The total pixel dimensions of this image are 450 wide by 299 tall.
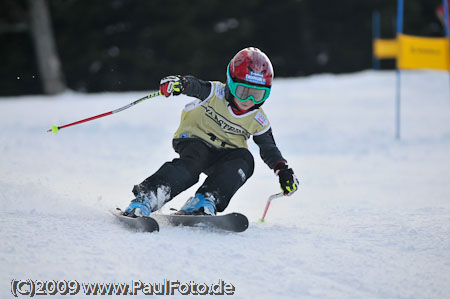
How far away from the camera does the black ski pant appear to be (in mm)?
3312

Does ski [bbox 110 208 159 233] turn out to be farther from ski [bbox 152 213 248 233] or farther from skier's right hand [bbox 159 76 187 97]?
skier's right hand [bbox 159 76 187 97]

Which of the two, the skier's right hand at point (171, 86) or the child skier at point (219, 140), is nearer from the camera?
the child skier at point (219, 140)

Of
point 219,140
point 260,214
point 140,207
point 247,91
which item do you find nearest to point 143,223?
point 140,207

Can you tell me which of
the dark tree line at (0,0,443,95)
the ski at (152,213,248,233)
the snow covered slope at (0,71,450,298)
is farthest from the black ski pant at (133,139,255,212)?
the dark tree line at (0,0,443,95)

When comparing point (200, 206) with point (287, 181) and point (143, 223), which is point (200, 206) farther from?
point (287, 181)

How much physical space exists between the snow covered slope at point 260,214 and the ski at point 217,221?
6 centimetres

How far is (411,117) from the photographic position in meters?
10.7

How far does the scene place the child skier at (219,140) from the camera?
3.36 m

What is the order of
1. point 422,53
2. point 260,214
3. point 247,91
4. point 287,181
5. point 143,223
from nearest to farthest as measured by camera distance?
point 143,223
point 287,181
point 247,91
point 260,214
point 422,53

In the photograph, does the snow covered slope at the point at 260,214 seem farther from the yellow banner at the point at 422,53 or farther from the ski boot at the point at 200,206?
the yellow banner at the point at 422,53

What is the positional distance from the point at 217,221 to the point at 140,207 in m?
0.46

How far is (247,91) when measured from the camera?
11.9 feet

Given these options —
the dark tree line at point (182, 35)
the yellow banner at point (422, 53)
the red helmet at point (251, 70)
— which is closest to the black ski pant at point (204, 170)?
the red helmet at point (251, 70)

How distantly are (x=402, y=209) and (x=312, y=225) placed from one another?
99 cm
